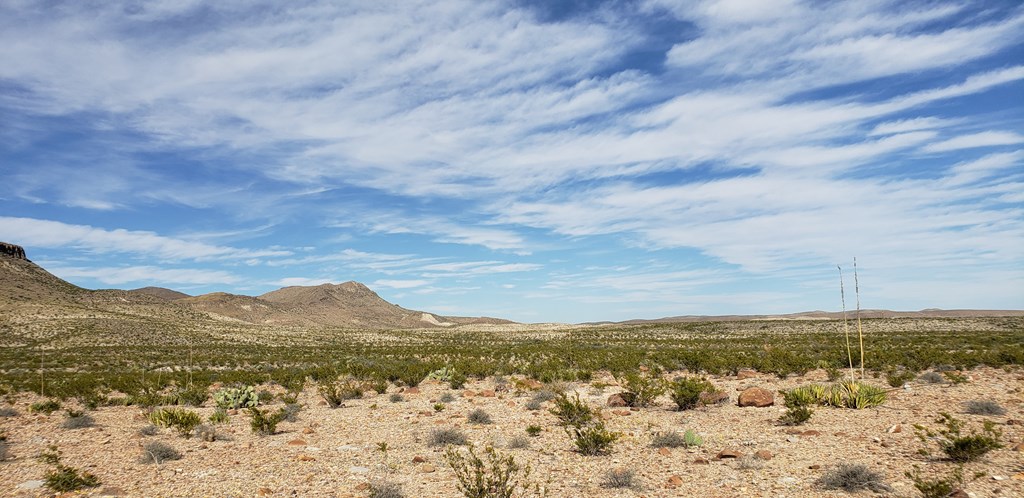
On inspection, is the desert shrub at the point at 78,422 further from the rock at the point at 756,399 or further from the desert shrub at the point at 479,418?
the rock at the point at 756,399

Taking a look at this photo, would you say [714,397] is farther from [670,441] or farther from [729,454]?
[729,454]

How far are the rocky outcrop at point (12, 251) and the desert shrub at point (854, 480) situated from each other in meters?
117

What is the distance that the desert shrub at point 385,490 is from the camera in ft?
23.5

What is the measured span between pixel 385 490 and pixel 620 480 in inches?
125

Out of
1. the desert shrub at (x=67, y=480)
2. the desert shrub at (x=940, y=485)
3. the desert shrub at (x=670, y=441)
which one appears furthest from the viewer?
the desert shrub at (x=670, y=441)

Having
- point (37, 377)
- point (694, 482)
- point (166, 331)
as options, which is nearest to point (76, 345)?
point (166, 331)

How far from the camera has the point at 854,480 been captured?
23.1 ft

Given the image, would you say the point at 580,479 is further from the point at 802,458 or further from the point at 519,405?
the point at 519,405

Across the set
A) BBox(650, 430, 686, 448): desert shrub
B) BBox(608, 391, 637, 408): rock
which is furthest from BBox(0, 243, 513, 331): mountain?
BBox(650, 430, 686, 448): desert shrub

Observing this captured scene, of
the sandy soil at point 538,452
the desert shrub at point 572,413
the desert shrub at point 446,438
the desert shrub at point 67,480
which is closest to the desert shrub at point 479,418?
the sandy soil at point 538,452

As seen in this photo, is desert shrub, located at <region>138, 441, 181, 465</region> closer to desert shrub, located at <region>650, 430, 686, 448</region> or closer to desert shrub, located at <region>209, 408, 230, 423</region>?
desert shrub, located at <region>209, 408, 230, 423</region>

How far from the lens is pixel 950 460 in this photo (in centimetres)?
772

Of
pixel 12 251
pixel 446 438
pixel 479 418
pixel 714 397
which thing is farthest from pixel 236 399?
pixel 12 251

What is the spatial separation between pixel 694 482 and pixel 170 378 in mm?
24547
